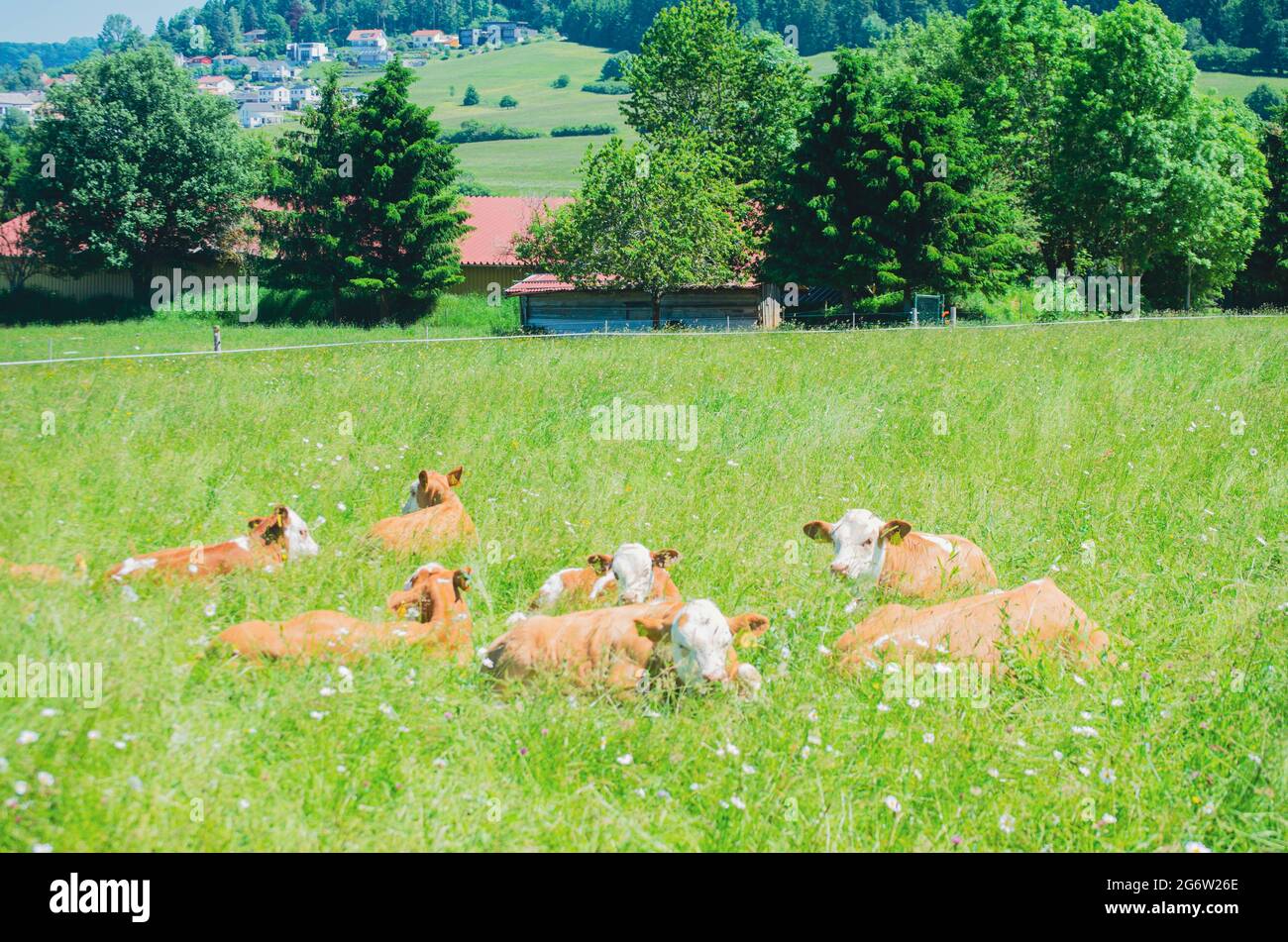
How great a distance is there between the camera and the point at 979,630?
6.71 metres

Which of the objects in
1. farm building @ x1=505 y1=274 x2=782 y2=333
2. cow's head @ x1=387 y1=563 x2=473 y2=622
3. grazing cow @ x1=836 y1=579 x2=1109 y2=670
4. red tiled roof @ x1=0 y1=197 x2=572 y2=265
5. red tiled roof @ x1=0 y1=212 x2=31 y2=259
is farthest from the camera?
red tiled roof @ x1=0 y1=197 x2=572 y2=265

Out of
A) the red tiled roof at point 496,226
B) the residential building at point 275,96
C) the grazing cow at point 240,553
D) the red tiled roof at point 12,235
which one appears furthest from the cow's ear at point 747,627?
the residential building at point 275,96

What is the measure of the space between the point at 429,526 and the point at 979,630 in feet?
14.1

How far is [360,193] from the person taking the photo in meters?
46.1

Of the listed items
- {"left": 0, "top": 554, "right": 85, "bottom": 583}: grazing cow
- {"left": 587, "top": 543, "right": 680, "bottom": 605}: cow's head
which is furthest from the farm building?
{"left": 0, "top": 554, "right": 85, "bottom": 583}: grazing cow

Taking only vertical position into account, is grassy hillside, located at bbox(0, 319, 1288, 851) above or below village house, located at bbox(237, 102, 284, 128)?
below

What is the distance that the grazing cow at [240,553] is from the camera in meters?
7.36

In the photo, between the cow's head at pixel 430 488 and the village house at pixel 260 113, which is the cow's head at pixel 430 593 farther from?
the village house at pixel 260 113

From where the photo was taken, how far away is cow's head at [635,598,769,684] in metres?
6.09

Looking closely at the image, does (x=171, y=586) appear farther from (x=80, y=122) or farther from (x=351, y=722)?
(x=80, y=122)

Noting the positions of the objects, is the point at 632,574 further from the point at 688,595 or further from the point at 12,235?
the point at 12,235

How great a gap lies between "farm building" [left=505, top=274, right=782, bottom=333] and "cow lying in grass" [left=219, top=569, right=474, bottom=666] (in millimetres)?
37504

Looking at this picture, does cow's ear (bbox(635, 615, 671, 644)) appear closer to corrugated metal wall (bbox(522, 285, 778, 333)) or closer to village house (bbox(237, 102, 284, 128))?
corrugated metal wall (bbox(522, 285, 778, 333))
